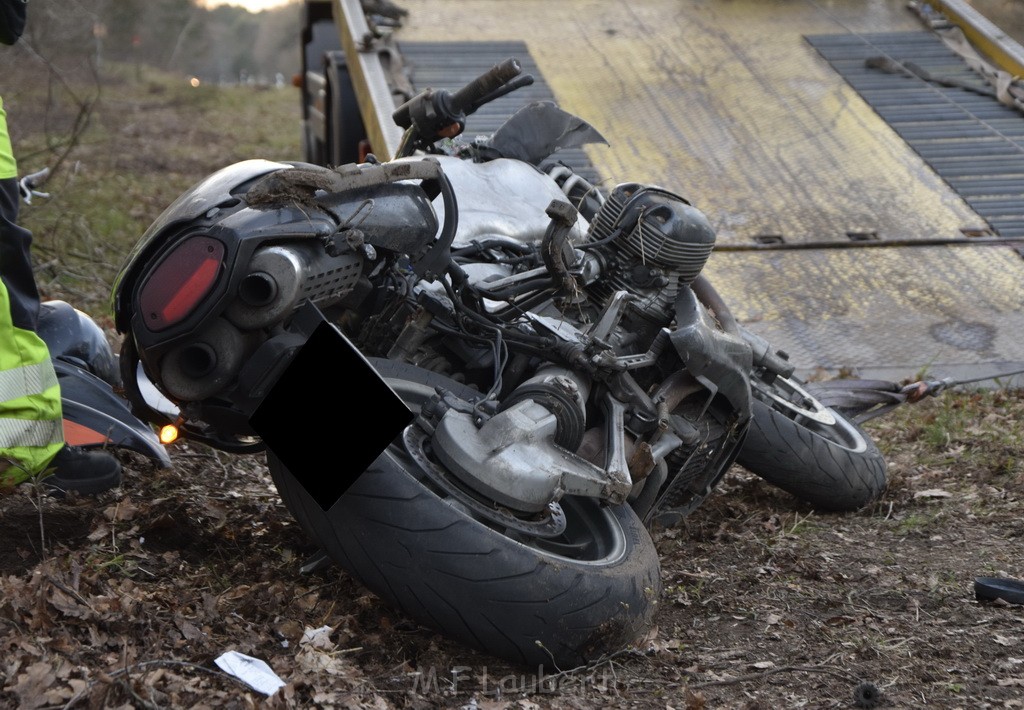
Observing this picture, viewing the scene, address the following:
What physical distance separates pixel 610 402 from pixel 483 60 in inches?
166

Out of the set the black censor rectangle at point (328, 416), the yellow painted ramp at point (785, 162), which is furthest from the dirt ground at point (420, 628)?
the yellow painted ramp at point (785, 162)

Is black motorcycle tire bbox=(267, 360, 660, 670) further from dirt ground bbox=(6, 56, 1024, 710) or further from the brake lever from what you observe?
the brake lever

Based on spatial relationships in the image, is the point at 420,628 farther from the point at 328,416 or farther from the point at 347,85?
the point at 347,85

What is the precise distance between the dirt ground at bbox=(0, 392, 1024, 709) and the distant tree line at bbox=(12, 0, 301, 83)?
10.0m

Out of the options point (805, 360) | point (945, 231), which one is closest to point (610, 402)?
point (805, 360)

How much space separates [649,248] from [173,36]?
21122 mm

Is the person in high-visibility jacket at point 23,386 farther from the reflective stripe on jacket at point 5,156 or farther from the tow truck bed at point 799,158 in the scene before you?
the tow truck bed at point 799,158

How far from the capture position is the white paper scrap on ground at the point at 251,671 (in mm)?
2596

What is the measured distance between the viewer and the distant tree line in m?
13.9

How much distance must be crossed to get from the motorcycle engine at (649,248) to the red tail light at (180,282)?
1277 millimetres

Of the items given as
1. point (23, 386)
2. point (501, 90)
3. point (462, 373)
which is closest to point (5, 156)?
point (23, 386)

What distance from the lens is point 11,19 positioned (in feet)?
11.7

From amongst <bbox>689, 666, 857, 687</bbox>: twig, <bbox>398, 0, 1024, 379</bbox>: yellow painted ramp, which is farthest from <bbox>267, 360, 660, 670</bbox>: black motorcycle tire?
<bbox>398, 0, 1024, 379</bbox>: yellow painted ramp

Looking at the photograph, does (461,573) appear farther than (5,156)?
No
